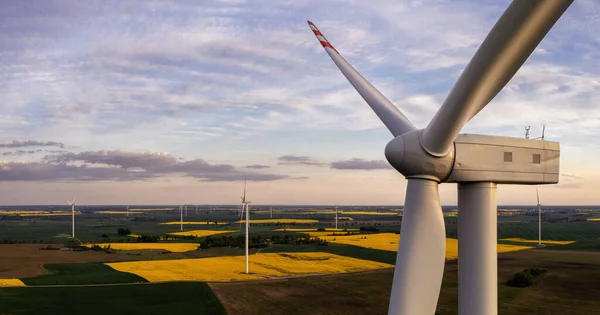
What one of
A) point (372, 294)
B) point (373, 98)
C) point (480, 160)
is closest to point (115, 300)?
point (372, 294)

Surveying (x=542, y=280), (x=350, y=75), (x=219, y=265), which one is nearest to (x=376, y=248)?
(x=219, y=265)

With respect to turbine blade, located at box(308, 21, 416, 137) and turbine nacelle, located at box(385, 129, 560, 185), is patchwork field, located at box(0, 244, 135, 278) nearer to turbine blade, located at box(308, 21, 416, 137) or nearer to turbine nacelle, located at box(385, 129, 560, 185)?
turbine blade, located at box(308, 21, 416, 137)

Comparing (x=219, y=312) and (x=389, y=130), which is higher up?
(x=389, y=130)

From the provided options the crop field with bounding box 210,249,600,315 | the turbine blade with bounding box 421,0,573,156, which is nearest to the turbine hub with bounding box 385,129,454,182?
the turbine blade with bounding box 421,0,573,156

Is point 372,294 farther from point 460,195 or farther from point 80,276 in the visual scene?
point 460,195

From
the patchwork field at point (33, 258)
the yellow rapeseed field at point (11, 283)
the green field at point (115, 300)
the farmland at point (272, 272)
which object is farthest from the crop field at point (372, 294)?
the patchwork field at point (33, 258)

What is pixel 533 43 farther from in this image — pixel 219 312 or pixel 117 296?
pixel 117 296
